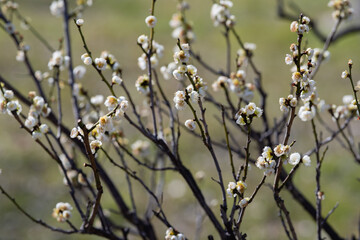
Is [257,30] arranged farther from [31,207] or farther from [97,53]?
[31,207]

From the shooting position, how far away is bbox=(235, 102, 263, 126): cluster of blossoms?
1432 millimetres

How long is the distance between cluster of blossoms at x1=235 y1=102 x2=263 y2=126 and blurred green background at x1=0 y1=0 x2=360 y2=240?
1.55m

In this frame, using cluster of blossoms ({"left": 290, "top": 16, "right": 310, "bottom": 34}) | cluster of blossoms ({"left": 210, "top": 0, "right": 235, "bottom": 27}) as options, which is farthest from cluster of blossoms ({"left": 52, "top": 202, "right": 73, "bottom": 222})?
cluster of blossoms ({"left": 210, "top": 0, "right": 235, "bottom": 27})

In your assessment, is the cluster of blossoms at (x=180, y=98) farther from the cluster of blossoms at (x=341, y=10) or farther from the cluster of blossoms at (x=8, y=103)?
the cluster of blossoms at (x=341, y=10)

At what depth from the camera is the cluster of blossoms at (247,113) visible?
1.43 metres

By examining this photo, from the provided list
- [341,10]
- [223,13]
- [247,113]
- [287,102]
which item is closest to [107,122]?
[247,113]

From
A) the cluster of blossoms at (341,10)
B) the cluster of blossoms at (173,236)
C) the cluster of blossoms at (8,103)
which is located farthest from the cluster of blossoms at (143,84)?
the cluster of blossoms at (341,10)

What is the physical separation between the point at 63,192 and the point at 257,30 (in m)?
8.09

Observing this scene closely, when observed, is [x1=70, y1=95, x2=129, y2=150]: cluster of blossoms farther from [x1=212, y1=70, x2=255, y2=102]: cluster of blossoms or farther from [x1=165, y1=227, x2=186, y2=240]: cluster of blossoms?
[x1=212, y1=70, x2=255, y2=102]: cluster of blossoms

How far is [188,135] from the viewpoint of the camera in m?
7.54

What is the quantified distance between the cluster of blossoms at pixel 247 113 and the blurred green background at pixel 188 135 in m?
1.55

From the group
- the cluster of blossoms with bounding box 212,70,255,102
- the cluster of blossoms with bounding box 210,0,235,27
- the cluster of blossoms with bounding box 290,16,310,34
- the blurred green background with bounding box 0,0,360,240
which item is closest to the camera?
the cluster of blossoms with bounding box 290,16,310,34

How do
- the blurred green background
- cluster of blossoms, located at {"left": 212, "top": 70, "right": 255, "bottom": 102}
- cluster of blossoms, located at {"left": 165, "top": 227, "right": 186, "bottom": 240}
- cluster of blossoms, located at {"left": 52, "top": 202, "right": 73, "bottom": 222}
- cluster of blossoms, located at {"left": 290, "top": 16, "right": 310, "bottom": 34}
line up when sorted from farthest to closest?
the blurred green background, cluster of blossoms, located at {"left": 212, "top": 70, "right": 255, "bottom": 102}, cluster of blossoms, located at {"left": 52, "top": 202, "right": 73, "bottom": 222}, cluster of blossoms, located at {"left": 165, "top": 227, "right": 186, "bottom": 240}, cluster of blossoms, located at {"left": 290, "top": 16, "right": 310, "bottom": 34}

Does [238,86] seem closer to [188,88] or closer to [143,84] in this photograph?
[143,84]
